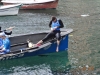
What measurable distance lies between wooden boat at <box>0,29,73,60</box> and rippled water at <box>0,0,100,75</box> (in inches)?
16.9

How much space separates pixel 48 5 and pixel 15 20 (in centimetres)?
642

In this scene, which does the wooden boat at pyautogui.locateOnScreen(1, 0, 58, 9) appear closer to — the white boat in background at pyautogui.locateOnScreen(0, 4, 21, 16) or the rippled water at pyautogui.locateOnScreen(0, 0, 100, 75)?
the rippled water at pyautogui.locateOnScreen(0, 0, 100, 75)

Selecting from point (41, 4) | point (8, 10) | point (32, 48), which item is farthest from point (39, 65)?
point (41, 4)

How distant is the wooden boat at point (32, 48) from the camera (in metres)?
13.6

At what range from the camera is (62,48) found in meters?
15.2

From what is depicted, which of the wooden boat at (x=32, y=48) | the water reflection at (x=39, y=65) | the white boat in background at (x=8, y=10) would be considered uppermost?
the white boat in background at (x=8, y=10)

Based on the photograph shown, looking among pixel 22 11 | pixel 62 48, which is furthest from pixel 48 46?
pixel 22 11

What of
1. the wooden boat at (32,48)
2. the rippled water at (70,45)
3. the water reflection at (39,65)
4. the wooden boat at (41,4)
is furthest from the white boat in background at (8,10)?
the water reflection at (39,65)

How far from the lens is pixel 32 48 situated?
1388 cm

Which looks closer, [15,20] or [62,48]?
[62,48]

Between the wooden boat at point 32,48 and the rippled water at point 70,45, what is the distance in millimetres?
429

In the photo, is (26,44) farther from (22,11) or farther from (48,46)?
(22,11)

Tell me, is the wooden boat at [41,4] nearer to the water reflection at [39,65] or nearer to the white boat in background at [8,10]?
the white boat in background at [8,10]

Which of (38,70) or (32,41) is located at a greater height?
(32,41)
